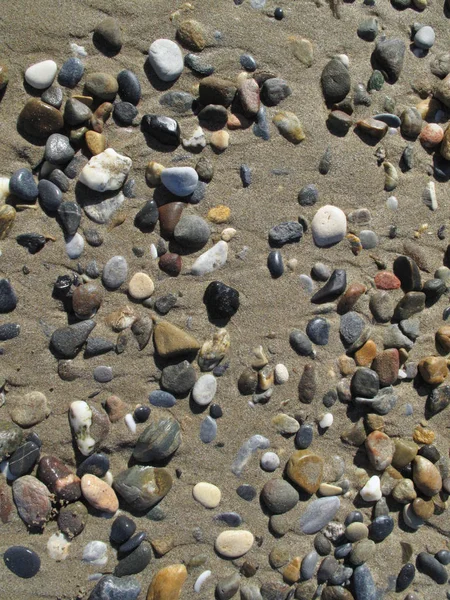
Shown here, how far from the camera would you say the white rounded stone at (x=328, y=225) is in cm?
220

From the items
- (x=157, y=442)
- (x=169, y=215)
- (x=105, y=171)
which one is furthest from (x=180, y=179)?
(x=157, y=442)

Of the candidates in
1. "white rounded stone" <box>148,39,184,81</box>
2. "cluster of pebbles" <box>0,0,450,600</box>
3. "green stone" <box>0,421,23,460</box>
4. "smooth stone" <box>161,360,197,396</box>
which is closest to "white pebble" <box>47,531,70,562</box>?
"cluster of pebbles" <box>0,0,450,600</box>

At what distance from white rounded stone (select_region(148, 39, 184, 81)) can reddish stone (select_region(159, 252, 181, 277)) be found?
29.3 inches

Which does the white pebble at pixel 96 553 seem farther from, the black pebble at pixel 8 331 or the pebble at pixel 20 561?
the black pebble at pixel 8 331

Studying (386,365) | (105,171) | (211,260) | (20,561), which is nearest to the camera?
(20,561)

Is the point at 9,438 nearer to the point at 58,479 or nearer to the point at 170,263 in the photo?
the point at 58,479

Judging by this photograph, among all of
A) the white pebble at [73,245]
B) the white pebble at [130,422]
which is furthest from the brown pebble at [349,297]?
the white pebble at [73,245]

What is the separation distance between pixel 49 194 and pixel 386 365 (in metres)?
1.59

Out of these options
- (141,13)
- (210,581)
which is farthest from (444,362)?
(141,13)

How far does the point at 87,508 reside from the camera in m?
2.03

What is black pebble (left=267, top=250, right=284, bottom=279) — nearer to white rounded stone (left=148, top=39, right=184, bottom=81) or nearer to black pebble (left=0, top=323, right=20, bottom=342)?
white rounded stone (left=148, top=39, right=184, bottom=81)

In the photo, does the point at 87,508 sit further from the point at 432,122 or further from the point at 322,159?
the point at 432,122

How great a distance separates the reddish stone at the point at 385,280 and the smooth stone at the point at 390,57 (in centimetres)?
89

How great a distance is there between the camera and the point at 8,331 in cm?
200
